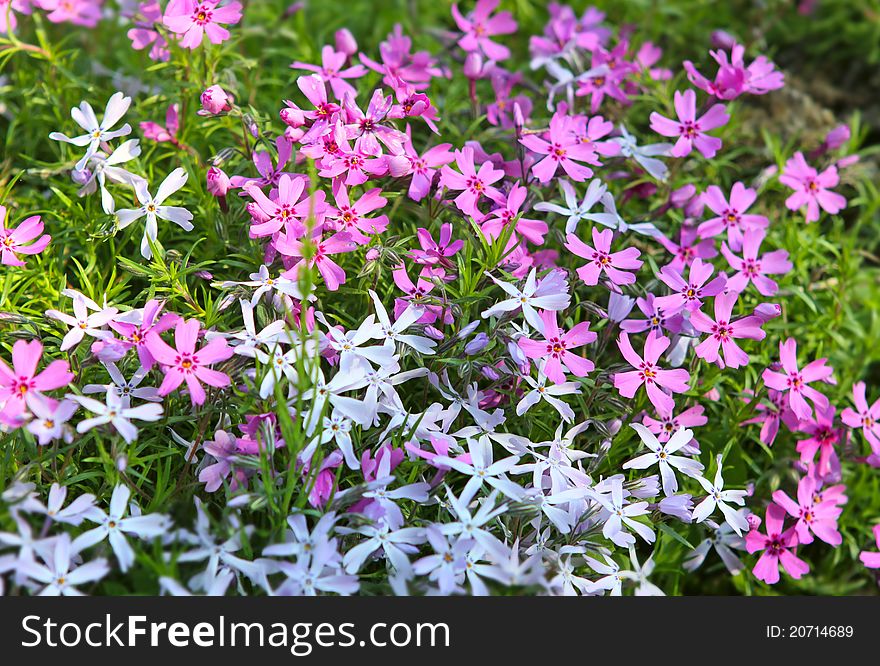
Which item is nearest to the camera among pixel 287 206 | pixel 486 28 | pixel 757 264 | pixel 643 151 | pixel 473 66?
pixel 287 206

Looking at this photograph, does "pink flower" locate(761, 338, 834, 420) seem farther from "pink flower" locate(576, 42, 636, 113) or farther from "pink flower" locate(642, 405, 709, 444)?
"pink flower" locate(576, 42, 636, 113)

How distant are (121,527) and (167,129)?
1.21m

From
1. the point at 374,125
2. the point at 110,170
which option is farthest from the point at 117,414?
the point at 374,125

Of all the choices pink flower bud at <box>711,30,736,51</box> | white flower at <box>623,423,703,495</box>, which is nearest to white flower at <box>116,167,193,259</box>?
white flower at <box>623,423,703,495</box>

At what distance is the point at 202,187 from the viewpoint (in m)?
2.42

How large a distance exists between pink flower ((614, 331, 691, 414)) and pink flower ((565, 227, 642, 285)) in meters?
0.15

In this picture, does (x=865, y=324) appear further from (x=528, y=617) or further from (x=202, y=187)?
(x=202, y=187)

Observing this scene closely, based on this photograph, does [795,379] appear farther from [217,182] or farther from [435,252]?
[217,182]

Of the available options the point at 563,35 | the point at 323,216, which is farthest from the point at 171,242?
the point at 563,35

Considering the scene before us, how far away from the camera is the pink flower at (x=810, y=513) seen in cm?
219

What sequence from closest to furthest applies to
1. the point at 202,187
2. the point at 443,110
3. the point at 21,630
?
1. the point at 21,630
2. the point at 202,187
3. the point at 443,110

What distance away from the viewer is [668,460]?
2100mm

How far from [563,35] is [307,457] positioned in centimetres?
171

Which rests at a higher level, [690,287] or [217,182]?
[217,182]
